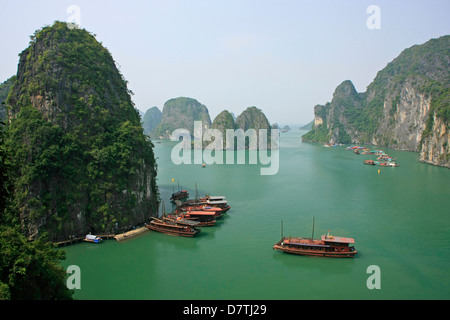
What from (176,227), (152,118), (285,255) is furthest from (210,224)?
(152,118)

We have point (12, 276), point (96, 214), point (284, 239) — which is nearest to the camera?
point (12, 276)

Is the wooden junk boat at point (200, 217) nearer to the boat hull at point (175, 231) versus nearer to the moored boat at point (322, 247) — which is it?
the boat hull at point (175, 231)

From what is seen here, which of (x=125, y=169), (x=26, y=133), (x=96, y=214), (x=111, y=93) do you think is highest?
(x=111, y=93)

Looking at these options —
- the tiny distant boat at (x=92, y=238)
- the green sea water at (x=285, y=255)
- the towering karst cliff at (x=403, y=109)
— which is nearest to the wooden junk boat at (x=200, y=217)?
the green sea water at (x=285, y=255)

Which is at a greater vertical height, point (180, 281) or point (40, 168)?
point (40, 168)

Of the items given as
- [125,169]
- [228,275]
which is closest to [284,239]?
[228,275]

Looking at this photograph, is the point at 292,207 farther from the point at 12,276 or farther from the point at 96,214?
the point at 12,276

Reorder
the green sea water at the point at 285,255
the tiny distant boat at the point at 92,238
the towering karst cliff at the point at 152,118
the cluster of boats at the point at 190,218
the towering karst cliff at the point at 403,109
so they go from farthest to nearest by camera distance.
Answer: the towering karst cliff at the point at 152,118
the towering karst cliff at the point at 403,109
the cluster of boats at the point at 190,218
the tiny distant boat at the point at 92,238
the green sea water at the point at 285,255
